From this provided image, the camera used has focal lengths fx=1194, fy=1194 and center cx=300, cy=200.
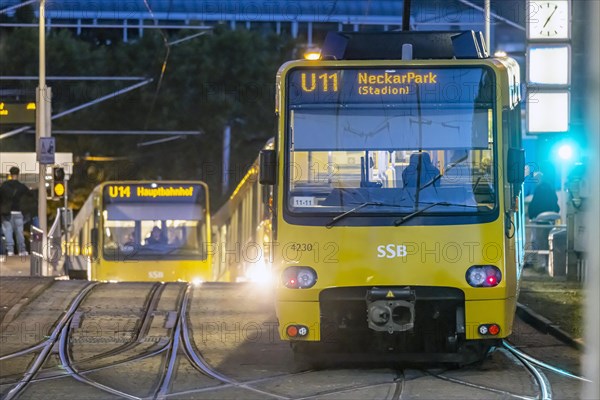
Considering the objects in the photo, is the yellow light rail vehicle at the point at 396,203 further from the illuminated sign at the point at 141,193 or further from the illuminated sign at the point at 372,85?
the illuminated sign at the point at 141,193

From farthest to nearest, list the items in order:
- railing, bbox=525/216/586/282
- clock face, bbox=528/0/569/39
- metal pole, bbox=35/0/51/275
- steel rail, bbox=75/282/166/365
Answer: metal pole, bbox=35/0/51/275 → clock face, bbox=528/0/569/39 → railing, bbox=525/216/586/282 → steel rail, bbox=75/282/166/365

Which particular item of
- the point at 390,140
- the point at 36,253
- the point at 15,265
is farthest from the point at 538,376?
the point at 15,265

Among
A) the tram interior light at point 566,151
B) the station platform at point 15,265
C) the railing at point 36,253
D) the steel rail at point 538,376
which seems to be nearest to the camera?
the steel rail at point 538,376

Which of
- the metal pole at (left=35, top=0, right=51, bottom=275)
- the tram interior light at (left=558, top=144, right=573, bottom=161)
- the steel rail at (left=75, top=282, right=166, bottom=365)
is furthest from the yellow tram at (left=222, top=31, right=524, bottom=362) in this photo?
the metal pole at (left=35, top=0, right=51, bottom=275)

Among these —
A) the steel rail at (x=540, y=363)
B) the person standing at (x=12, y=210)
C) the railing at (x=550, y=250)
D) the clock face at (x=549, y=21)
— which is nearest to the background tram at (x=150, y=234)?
the person standing at (x=12, y=210)

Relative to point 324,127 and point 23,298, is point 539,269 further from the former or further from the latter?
point 324,127

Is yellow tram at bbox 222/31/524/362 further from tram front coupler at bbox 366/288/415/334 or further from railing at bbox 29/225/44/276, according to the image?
railing at bbox 29/225/44/276

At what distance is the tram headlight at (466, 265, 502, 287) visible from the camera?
408 inches

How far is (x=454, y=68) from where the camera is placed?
10.8 metres

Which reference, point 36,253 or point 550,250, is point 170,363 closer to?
point 550,250

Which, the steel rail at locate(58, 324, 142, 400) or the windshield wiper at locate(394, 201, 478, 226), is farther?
the windshield wiper at locate(394, 201, 478, 226)

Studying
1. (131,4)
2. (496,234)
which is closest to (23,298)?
(496,234)

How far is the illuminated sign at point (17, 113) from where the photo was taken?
2958 centimetres

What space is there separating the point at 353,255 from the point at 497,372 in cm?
176
